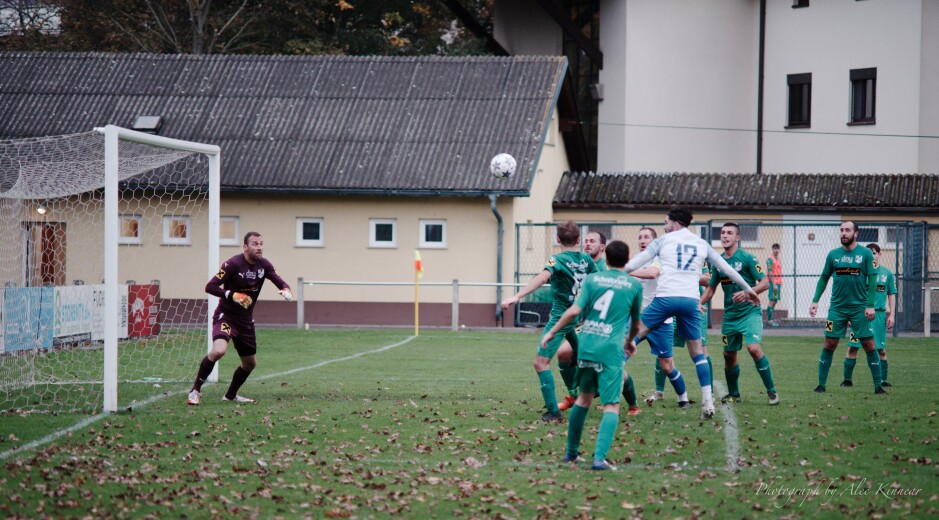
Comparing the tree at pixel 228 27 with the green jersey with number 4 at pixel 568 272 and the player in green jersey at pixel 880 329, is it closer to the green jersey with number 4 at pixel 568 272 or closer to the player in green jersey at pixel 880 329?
the player in green jersey at pixel 880 329

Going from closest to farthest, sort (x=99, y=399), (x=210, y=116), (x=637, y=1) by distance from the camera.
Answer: (x=99, y=399)
(x=210, y=116)
(x=637, y=1)

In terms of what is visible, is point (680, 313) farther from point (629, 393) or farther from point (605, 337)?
point (605, 337)

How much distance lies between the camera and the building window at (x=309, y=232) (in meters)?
27.8

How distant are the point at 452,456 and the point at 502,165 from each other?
17.0m

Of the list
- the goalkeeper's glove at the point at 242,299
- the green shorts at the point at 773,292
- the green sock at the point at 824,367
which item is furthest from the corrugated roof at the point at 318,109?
the goalkeeper's glove at the point at 242,299

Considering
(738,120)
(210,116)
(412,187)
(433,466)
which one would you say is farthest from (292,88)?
(433,466)

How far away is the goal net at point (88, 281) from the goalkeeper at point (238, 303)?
102cm

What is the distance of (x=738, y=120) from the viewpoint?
3550 cm

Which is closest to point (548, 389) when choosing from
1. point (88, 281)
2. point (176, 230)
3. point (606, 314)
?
point (606, 314)

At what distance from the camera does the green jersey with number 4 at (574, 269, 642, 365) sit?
8.24 meters

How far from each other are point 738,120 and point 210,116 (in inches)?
680

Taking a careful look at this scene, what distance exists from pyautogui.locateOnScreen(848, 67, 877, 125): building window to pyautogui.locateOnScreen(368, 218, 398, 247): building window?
1543 cm

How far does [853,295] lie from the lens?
12.8m

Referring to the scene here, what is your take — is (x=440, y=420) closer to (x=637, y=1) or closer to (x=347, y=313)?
(x=347, y=313)
